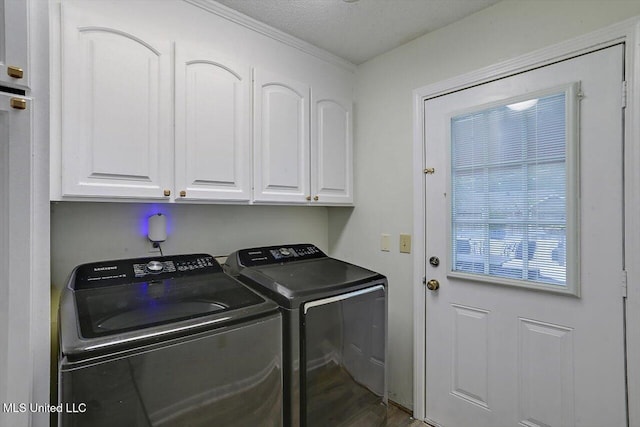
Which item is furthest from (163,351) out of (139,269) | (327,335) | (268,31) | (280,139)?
(268,31)

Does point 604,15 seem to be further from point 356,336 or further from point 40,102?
point 40,102

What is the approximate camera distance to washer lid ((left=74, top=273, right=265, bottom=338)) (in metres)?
1.01

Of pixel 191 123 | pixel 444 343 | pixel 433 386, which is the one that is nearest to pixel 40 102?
pixel 191 123

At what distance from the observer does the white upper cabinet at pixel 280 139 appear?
179 cm

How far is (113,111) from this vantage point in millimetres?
1318

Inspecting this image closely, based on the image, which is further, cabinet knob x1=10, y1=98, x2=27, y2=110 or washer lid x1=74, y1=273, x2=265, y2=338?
washer lid x1=74, y1=273, x2=265, y2=338

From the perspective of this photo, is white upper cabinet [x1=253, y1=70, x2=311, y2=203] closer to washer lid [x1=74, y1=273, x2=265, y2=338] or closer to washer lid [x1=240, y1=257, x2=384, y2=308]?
washer lid [x1=240, y1=257, x2=384, y2=308]

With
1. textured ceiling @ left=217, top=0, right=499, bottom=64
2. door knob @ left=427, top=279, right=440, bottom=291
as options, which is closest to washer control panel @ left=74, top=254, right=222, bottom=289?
door knob @ left=427, top=279, right=440, bottom=291

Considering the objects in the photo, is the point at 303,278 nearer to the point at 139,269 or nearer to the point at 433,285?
the point at 139,269

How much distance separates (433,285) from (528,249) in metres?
0.57

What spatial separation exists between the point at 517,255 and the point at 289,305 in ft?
3.93

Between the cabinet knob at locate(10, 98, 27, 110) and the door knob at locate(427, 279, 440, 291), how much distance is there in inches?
79.7

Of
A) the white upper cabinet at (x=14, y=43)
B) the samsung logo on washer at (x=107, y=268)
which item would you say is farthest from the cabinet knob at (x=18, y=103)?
the samsung logo on washer at (x=107, y=268)

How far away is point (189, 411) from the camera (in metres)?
1.02
